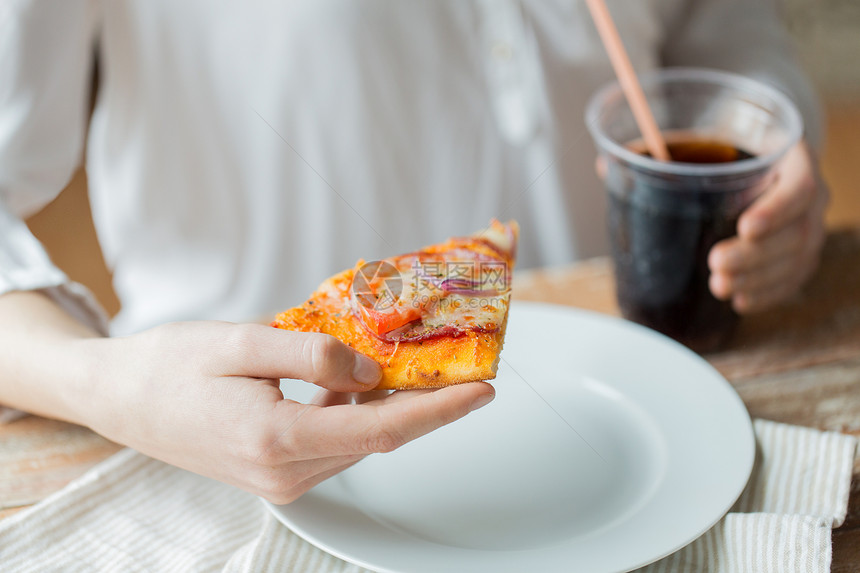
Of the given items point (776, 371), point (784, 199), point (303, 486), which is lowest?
point (776, 371)

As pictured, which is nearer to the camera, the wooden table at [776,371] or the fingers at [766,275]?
the wooden table at [776,371]

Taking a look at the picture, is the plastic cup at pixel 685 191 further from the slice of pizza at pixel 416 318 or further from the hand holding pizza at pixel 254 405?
the hand holding pizza at pixel 254 405

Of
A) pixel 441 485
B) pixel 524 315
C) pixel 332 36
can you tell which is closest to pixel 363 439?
pixel 441 485

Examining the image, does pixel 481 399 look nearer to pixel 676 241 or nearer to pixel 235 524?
pixel 235 524

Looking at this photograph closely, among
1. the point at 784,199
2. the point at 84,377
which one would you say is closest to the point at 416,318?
the point at 84,377

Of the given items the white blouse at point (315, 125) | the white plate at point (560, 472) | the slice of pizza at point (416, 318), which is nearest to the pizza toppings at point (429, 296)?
the slice of pizza at point (416, 318)

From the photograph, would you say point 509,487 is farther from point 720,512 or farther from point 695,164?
point 695,164

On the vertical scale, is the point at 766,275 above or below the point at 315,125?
below
